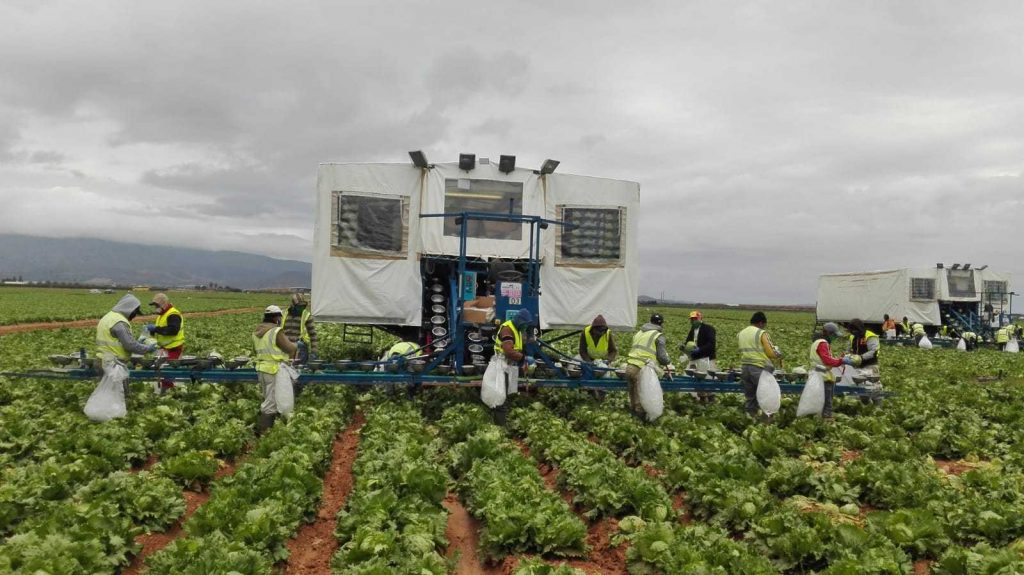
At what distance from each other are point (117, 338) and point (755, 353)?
9.97 m

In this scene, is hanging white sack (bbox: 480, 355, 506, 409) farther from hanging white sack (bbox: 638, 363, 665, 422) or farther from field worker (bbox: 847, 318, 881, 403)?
field worker (bbox: 847, 318, 881, 403)

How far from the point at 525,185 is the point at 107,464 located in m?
8.36

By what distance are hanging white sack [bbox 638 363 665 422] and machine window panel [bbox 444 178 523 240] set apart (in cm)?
405

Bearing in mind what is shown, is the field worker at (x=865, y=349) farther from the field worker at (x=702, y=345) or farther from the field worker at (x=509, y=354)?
the field worker at (x=509, y=354)

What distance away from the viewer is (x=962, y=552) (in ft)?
17.7

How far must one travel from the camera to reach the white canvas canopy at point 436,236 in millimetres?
12664

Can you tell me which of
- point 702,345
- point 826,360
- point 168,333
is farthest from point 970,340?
point 168,333

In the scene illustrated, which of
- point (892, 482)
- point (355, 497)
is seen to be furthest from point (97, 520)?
point (892, 482)

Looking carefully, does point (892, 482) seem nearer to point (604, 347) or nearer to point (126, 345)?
point (604, 347)

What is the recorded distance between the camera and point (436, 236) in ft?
42.4

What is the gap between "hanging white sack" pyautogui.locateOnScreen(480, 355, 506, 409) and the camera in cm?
1034

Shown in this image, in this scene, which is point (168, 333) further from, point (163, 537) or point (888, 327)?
point (888, 327)

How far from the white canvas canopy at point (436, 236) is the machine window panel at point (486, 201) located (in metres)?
0.02

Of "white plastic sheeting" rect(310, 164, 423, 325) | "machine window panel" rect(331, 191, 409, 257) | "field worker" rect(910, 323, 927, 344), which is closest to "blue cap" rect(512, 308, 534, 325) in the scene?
"white plastic sheeting" rect(310, 164, 423, 325)
